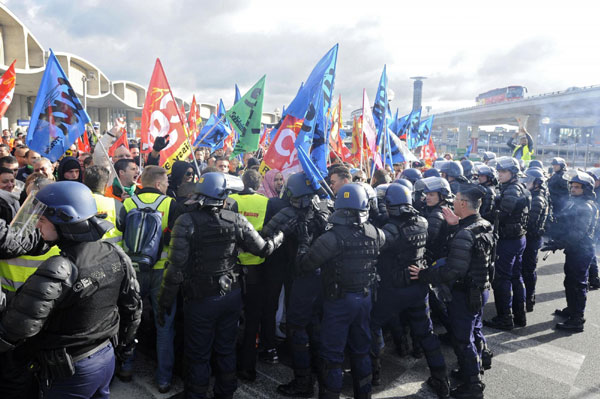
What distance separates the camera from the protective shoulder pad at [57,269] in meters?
2.18

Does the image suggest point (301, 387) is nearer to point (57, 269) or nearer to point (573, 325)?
point (57, 269)

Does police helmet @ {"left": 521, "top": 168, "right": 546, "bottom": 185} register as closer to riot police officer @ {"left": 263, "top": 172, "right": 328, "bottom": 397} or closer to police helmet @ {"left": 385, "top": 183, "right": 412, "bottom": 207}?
police helmet @ {"left": 385, "top": 183, "right": 412, "bottom": 207}

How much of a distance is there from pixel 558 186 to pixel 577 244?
9.69 ft

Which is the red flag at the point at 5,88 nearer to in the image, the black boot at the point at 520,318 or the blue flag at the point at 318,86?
the blue flag at the point at 318,86

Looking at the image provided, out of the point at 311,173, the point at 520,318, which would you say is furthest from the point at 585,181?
the point at 311,173

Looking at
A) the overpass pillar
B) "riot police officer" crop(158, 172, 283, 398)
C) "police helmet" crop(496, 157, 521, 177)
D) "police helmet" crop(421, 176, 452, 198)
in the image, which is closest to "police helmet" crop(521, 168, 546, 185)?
"police helmet" crop(496, 157, 521, 177)

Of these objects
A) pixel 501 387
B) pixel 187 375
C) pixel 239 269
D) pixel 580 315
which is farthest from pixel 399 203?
pixel 580 315

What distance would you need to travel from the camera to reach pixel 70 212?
234cm

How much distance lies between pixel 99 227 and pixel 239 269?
1755 millimetres

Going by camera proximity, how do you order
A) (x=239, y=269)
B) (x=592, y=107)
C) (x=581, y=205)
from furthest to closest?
1. (x=592, y=107)
2. (x=581, y=205)
3. (x=239, y=269)

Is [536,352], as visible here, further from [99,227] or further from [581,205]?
[99,227]

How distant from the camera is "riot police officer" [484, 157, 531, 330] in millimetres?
5746

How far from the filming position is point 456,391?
4.21 metres

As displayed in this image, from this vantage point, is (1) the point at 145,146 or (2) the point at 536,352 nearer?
(2) the point at 536,352
